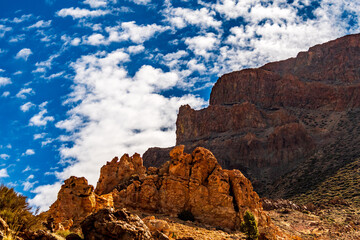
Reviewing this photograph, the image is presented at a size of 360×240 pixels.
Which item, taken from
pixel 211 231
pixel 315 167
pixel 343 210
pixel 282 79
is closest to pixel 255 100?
pixel 282 79

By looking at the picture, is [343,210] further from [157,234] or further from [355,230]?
[157,234]

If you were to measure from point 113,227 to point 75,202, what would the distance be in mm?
10939

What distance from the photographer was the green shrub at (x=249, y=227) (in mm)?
23923

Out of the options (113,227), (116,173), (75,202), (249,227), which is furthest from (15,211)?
(116,173)

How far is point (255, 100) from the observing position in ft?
493

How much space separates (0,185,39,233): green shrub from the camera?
12.5 metres

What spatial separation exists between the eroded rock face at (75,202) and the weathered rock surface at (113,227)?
26.6 ft

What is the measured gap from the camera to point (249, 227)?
24656mm

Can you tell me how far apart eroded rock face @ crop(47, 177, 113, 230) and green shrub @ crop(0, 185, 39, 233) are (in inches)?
306

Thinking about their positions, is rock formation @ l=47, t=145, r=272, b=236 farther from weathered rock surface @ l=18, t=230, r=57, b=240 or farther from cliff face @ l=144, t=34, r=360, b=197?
cliff face @ l=144, t=34, r=360, b=197

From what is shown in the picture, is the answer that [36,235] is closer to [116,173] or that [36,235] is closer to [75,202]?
[75,202]

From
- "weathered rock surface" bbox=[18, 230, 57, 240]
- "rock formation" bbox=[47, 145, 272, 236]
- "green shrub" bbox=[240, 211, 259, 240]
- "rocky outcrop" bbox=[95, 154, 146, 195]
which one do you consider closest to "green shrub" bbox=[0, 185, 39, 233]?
"weathered rock surface" bbox=[18, 230, 57, 240]

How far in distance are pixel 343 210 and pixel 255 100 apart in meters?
101

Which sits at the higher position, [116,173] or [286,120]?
[286,120]
